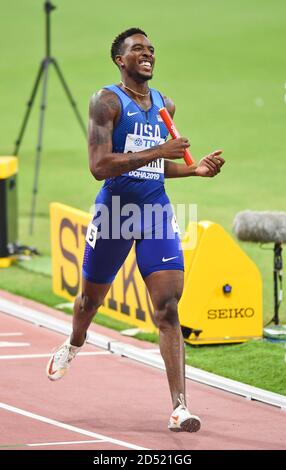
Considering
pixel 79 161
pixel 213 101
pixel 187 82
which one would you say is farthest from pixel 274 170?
pixel 187 82

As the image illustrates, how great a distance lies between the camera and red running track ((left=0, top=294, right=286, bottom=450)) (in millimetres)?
9891

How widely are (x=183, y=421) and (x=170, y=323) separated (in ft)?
2.37

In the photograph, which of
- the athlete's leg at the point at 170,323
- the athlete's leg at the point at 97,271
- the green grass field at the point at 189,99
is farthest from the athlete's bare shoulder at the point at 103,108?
the green grass field at the point at 189,99

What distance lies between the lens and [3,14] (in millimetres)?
42375

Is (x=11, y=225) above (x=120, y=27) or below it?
below

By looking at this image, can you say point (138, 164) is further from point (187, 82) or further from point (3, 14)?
point (3, 14)

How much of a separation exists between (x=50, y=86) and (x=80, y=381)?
22.6 meters

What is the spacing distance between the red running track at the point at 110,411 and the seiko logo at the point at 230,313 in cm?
89

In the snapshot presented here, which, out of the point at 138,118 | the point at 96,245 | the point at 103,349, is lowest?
the point at 103,349

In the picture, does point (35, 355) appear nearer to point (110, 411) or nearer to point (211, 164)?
point (110, 411)

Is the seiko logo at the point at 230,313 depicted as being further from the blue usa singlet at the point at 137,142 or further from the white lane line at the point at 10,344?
the blue usa singlet at the point at 137,142

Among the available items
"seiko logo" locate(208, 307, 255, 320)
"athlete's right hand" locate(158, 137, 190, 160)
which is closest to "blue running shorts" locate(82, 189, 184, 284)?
"athlete's right hand" locate(158, 137, 190, 160)

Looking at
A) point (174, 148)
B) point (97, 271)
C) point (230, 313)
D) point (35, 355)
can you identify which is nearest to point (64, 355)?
point (97, 271)

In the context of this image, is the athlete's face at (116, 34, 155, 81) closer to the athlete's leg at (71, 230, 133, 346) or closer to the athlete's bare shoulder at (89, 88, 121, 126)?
the athlete's bare shoulder at (89, 88, 121, 126)
